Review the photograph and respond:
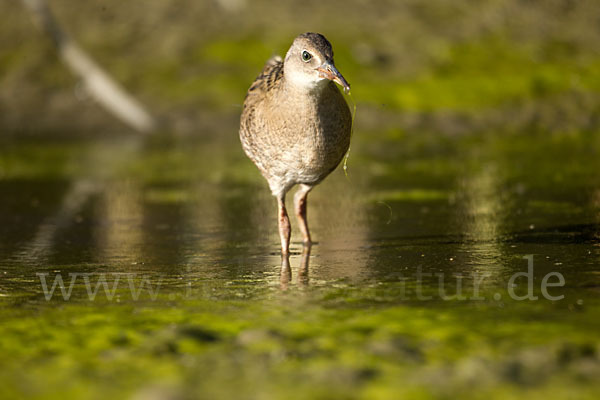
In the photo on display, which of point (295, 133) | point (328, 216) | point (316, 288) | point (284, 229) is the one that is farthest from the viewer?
point (328, 216)

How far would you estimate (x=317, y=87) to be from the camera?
28.0 feet

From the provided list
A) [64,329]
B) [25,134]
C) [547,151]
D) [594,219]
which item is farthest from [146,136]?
[64,329]

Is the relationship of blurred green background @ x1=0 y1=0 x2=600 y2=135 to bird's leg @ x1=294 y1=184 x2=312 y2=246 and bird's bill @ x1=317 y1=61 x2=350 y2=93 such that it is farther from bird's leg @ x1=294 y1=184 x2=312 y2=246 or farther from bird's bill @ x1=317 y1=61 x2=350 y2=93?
bird's bill @ x1=317 y1=61 x2=350 y2=93

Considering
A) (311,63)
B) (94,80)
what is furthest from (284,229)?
(94,80)

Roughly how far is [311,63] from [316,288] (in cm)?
208

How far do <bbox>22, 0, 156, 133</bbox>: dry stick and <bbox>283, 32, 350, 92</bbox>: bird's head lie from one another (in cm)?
1361

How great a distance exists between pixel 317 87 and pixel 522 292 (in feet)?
8.97

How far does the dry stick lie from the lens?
2098cm

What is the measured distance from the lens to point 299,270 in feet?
27.3

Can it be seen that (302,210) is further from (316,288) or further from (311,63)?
(316,288)

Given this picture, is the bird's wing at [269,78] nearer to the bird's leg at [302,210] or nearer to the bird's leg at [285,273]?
the bird's leg at [302,210]

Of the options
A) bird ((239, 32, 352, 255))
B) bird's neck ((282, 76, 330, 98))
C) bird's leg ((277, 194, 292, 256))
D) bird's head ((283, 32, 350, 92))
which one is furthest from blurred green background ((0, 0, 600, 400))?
bird's head ((283, 32, 350, 92))

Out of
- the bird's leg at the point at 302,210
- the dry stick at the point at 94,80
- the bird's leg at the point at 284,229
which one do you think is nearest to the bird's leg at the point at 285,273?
the bird's leg at the point at 284,229

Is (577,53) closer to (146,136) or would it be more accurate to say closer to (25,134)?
(146,136)
